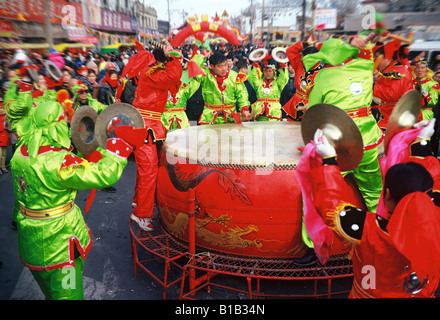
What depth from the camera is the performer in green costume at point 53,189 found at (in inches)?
74.6

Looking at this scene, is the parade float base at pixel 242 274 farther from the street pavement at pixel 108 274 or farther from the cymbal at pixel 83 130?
the cymbal at pixel 83 130

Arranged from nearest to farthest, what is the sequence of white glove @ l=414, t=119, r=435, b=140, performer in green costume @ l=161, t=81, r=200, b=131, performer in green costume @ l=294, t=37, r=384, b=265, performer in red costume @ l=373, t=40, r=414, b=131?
white glove @ l=414, t=119, r=435, b=140 → performer in green costume @ l=294, t=37, r=384, b=265 → performer in red costume @ l=373, t=40, r=414, b=131 → performer in green costume @ l=161, t=81, r=200, b=131

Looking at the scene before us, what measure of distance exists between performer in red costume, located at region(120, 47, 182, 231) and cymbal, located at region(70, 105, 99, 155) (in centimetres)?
94

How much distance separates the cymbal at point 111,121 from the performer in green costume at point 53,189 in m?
0.10

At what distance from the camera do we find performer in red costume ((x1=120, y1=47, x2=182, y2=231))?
10.7 ft

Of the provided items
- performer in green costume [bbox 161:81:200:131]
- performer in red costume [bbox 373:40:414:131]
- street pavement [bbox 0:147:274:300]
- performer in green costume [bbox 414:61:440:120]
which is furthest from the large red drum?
performer in green costume [bbox 414:61:440:120]

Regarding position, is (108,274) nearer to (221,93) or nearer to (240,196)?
(240,196)

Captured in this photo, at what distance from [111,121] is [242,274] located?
1.41 meters

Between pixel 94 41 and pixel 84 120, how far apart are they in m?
15.8

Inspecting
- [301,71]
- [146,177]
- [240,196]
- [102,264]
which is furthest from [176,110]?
[240,196]

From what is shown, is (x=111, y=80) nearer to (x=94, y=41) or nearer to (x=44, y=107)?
(x=44, y=107)

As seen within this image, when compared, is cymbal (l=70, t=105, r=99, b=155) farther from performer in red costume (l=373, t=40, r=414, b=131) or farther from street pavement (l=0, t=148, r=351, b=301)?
performer in red costume (l=373, t=40, r=414, b=131)

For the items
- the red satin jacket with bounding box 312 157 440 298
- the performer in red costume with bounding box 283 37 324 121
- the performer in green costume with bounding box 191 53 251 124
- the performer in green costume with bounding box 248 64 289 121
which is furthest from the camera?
the performer in green costume with bounding box 248 64 289 121

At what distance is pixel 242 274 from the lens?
7.97ft
